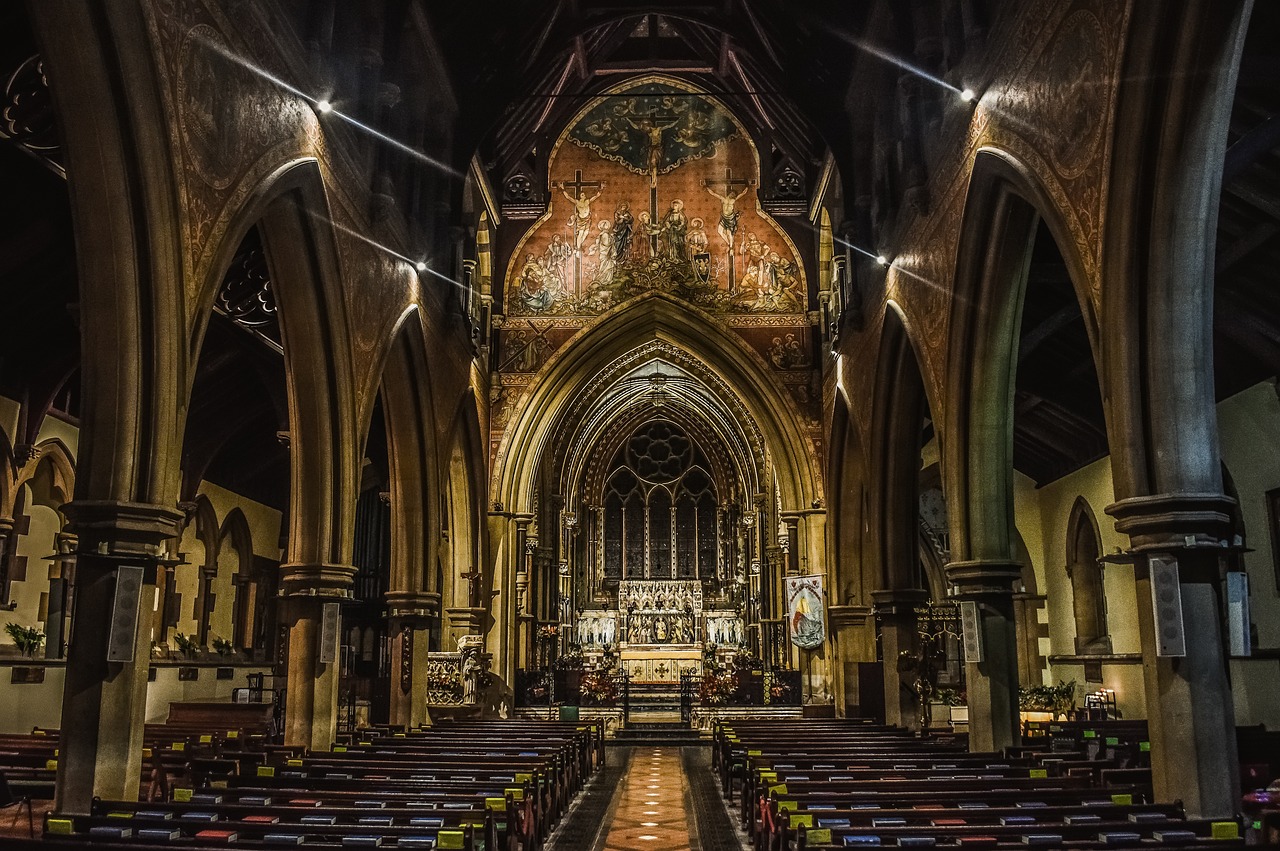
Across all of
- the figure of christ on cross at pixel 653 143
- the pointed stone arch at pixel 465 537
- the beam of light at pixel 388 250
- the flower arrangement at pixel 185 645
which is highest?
the figure of christ on cross at pixel 653 143

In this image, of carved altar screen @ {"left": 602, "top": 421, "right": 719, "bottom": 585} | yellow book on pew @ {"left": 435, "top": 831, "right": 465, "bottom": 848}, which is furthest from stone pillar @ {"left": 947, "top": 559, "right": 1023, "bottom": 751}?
carved altar screen @ {"left": 602, "top": 421, "right": 719, "bottom": 585}

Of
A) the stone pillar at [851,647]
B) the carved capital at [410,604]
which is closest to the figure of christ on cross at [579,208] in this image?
the stone pillar at [851,647]

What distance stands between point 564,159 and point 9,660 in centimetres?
1593

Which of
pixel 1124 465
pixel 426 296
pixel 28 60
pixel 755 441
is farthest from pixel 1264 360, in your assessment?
pixel 755 441

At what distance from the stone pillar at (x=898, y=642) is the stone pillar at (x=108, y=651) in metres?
11.1

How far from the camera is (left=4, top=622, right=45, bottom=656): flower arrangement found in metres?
14.0

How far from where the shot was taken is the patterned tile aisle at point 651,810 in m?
9.63

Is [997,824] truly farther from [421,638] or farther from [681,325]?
[681,325]

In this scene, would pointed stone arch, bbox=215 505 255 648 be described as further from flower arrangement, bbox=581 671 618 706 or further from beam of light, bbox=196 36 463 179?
beam of light, bbox=196 36 463 179

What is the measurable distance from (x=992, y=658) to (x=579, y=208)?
15933 mm

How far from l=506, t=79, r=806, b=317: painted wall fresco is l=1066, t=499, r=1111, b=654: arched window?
735 centimetres

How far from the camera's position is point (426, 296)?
16.3 metres

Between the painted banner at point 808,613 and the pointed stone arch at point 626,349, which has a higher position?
the pointed stone arch at point 626,349

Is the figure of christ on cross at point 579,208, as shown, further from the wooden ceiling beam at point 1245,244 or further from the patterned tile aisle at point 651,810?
the wooden ceiling beam at point 1245,244
